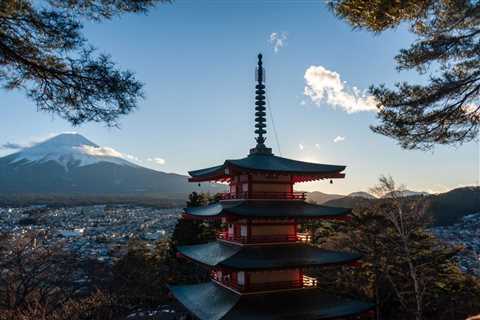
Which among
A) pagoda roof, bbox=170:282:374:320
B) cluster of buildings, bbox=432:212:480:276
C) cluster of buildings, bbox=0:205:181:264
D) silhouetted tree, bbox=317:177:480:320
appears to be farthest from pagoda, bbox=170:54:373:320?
cluster of buildings, bbox=0:205:181:264

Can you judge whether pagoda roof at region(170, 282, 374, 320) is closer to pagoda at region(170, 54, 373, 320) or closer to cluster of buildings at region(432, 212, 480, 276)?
pagoda at region(170, 54, 373, 320)

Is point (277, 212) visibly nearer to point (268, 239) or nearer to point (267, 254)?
point (268, 239)

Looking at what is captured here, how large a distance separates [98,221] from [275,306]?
109 m

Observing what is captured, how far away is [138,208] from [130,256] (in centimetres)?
11932

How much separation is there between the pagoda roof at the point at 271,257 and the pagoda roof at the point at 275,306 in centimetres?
123

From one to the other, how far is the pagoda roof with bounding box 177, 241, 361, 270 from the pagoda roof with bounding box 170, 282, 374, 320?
1226mm

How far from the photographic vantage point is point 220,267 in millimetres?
11492

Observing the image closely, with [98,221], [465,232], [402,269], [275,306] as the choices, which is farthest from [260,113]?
[98,221]

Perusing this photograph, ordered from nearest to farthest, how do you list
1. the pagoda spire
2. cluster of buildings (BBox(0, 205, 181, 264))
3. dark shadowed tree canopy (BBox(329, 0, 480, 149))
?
dark shadowed tree canopy (BBox(329, 0, 480, 149)), the pagoda spire, cluster of buildings (BBox(0, 205, 181, 264))

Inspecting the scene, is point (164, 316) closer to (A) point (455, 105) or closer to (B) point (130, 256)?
(B) point (130, 256)

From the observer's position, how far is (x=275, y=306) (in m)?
11.8

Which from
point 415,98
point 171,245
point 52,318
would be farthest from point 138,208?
point 415,98

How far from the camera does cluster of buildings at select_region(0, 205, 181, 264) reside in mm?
77312

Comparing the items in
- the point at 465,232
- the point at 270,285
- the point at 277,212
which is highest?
the point at 277,212
